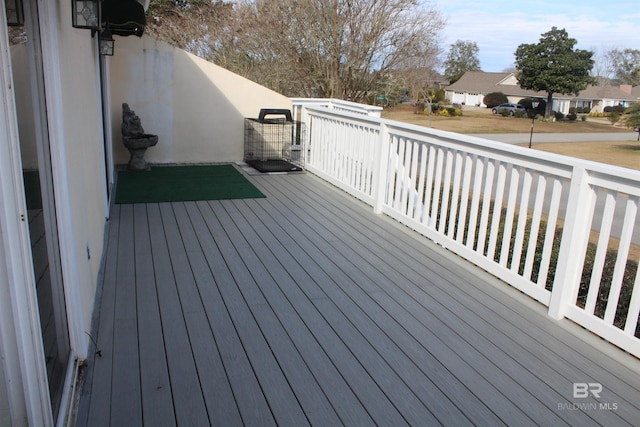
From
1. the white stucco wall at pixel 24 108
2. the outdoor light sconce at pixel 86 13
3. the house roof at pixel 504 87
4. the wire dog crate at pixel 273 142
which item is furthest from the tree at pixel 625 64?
the white stucco wall at pixel 24 108

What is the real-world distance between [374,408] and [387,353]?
0.45 meters

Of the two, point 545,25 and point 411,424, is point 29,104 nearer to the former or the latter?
point 411,424

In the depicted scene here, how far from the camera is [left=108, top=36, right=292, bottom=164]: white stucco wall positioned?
6918 mm

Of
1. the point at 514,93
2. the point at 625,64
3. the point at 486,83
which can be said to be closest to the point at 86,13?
the point at 514,93

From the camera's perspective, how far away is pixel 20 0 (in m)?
1.56

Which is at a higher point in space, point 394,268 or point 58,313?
point 58,313

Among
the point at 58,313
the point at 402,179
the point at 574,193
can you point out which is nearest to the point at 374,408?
the point at 58,313

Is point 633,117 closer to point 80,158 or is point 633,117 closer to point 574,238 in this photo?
point 574,238

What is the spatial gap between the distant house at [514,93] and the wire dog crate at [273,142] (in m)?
46.4

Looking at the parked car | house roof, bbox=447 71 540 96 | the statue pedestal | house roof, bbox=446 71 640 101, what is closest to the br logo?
the statue pedestal

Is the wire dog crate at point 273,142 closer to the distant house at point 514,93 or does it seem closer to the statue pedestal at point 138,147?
the statue pedestal at point 138,147

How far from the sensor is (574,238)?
2.78 m

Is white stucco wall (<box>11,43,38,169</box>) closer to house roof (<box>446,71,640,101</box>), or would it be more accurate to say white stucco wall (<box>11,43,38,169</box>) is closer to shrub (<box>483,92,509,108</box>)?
shrub (<box>483,92,509,108</box>)

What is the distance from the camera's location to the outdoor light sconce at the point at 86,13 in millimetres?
2680
